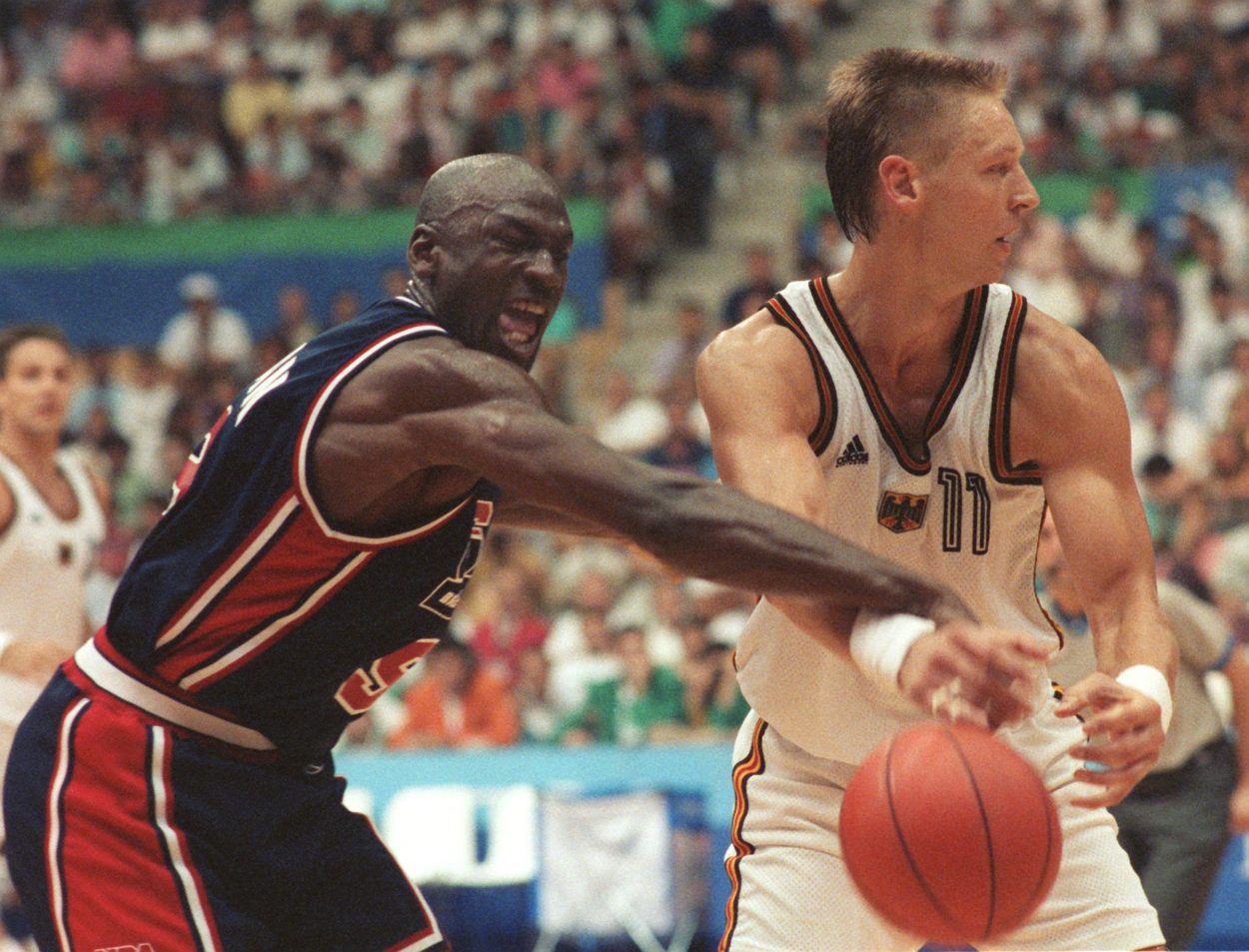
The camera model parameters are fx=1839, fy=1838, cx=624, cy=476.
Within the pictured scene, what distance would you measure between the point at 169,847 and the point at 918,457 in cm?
179

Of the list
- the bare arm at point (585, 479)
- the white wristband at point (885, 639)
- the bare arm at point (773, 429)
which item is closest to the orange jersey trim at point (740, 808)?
the bare arm at point (773, 429)

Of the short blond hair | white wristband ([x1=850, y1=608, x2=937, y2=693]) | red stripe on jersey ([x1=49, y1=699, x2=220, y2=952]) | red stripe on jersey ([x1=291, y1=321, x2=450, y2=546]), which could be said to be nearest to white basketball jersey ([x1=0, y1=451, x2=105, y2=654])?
red stripe on jersey ([x1=49, y1=699, x2=220, y2=952])

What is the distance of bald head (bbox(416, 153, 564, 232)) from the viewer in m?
3.60

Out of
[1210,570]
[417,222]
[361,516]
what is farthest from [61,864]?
[1210,570]

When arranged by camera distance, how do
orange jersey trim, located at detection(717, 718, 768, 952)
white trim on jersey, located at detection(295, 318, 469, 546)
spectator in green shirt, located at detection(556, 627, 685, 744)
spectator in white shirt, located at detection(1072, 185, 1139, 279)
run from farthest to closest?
A: spectator in white shirt, located at detection(1072, 185, 1139, 279) → spectator in green shirt, located at detection(556, 627, 685, 744) → orange jersey trim, located at detection(717, 718, 768, 952) → white trim on jersey, located at detection(295, 318, 469, 546)

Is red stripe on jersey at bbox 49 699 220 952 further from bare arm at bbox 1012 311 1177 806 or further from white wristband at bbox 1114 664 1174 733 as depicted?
bare arm at bbox 1012 311 1177 806

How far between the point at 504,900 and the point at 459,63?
9959 mm

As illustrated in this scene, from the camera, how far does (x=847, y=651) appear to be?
3.53 metres

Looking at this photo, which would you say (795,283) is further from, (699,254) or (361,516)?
(699,254)

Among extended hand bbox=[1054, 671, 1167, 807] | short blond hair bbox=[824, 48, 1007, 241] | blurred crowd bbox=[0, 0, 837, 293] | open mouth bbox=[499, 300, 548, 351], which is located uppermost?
blurred crowd bbox=[0, 0, 837, 293]

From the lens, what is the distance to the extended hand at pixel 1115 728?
137 inches

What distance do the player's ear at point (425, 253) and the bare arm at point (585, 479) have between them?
366mm

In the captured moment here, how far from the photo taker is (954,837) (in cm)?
316

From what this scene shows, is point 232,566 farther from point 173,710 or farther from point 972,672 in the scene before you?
point 972,672
